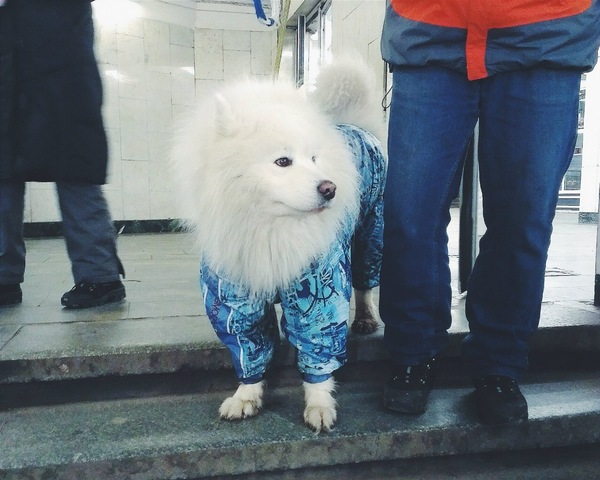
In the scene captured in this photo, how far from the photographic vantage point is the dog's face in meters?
1.28

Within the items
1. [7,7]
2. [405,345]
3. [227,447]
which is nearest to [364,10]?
[7,7]

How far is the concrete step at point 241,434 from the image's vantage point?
135 centimetres

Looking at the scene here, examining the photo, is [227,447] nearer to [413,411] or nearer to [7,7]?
[413,411]

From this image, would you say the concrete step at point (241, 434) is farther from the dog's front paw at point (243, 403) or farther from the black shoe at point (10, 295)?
the black shoe at point (10, 295)

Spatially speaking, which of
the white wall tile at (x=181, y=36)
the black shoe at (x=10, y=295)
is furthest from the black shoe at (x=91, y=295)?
the white wall tile at (x=181, y=36)

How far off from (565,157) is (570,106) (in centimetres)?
13

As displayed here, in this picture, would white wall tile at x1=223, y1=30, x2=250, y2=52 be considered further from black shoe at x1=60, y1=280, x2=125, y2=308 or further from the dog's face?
the dog's face

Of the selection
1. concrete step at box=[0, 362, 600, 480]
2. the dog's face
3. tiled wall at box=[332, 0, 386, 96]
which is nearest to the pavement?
concrete step at box=[0, 362, 600, 480]

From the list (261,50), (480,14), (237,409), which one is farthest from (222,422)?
(261,50)

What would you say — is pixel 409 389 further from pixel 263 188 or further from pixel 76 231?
pixel 76 231

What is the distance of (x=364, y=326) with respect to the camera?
187cm

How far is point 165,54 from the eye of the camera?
20.5ft

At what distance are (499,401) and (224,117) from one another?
1081mm

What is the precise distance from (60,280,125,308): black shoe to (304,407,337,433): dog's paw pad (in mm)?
1222
